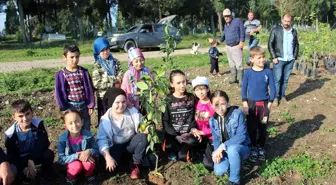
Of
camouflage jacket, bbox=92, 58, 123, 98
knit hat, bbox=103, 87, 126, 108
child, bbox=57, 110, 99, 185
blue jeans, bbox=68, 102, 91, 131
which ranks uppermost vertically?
camouflage jacket, bbox=92, 58, 123, 98

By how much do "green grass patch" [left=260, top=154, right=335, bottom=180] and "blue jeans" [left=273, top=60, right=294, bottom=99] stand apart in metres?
2.59

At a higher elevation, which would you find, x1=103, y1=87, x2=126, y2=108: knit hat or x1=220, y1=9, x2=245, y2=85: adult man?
x1=220, y1=9, x2=245, y2=85: adult man

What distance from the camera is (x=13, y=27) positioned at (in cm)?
5122

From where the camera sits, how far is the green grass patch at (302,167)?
3689mm

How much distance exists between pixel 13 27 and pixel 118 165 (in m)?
53.3

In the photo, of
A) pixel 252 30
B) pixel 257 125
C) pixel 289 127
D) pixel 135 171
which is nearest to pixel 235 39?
pixel 252 30

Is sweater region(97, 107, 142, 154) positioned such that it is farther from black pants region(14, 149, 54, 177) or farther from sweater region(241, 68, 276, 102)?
sweater region(241, 68, 276, 102)

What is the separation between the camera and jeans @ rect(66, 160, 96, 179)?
346cm

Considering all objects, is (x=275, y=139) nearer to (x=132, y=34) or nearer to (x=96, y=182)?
(x=96, y=182)

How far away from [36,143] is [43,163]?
0.22 meters

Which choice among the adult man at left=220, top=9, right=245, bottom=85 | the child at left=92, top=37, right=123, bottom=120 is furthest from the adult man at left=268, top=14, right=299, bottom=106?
the child at left=92, top=37, right=123, bottom=120

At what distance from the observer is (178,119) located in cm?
402

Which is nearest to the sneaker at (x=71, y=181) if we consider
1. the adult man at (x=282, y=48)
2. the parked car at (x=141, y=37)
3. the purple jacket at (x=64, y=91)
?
the purple jacket at (x=64, y=91)

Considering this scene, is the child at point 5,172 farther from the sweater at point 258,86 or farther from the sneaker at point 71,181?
the sweater at point 258,86
